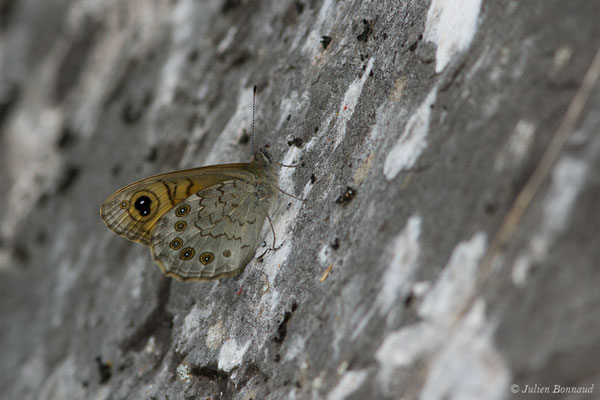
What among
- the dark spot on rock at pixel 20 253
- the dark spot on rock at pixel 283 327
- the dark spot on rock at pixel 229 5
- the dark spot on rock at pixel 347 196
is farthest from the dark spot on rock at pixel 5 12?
the dark spot on rock at pixel 283 327

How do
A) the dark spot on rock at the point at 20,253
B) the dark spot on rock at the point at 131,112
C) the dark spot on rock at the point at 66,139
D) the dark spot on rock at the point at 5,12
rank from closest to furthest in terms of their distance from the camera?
the dark spot on rock at the point at 131,112 → the dark spot on rock at the point at 20,253 → the dark spot on rock at the point at 66,139 → the dark spot on rock at the point at 5,12

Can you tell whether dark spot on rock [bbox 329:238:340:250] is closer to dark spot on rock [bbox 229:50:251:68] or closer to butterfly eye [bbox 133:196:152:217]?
butterfly eye [bbox 133:196:152:217]

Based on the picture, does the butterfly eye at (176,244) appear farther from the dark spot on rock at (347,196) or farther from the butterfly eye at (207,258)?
the dark spot on rock at (347,196)

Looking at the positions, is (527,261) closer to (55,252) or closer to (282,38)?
(282,38)

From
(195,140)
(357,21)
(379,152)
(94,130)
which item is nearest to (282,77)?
(357,21)

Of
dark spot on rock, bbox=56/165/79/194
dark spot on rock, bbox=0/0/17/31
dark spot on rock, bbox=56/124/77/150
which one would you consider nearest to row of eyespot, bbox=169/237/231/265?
dark spot on rock, bbox=56/165/79/194

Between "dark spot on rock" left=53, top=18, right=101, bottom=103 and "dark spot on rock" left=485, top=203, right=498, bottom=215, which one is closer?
"dark spot on rock" left=485, top=203, right=498, bottom=215
